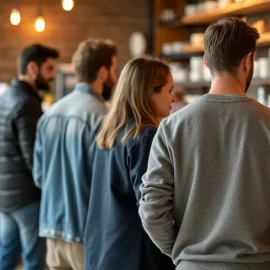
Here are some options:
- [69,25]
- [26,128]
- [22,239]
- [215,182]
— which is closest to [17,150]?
[26,128]

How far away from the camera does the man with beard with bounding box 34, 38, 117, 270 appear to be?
2.96m

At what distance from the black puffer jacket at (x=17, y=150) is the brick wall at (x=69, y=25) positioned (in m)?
2.97

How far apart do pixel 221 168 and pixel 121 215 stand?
2.38 feet

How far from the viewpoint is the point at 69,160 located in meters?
3.01

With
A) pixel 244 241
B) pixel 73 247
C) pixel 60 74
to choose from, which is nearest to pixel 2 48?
pixel 60 74

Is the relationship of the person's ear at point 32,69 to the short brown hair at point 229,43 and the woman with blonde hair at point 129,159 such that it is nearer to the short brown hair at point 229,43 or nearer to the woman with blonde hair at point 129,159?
the woman with blonde hair at point 129,159

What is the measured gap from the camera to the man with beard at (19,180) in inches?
140

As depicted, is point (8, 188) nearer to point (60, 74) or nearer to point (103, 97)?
point (103, 97)

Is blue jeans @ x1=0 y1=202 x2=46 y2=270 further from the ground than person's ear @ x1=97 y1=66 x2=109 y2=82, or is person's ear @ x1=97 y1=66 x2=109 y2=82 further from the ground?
person's ear @ x1=97 y1=66 x2=109 y2=82

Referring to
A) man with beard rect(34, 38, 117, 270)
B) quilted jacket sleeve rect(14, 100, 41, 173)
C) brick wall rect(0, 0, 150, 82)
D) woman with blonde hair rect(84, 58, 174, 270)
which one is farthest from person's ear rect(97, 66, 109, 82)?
brick wall rect(0, 0, 150, 82)

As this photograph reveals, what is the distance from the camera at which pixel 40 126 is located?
127 inches

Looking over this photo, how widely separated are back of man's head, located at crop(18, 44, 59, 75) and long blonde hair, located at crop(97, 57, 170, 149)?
1574 mm

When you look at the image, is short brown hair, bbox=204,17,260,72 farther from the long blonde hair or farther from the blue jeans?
the blue jeans

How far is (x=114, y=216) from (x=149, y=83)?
52cm
